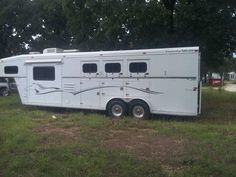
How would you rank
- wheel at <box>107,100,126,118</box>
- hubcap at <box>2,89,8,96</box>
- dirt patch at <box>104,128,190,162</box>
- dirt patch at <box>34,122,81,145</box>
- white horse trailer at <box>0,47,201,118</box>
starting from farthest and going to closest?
hubcap at <box>2,89,8,96</box>
wheel at <box>107,100,126,118</box>
white horse trailer at <box>0,47,201,118</box>
dirt patch at <box>34,122,81,145</box>
dirt patch at <box>104,128,190,162</box>

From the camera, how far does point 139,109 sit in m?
15.9

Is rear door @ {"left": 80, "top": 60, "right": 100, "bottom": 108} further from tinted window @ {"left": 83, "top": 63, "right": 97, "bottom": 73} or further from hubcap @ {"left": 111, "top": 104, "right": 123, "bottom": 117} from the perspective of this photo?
hubcap @ {"left": 111, "top": 104, "right": 123, "bottom": 117}

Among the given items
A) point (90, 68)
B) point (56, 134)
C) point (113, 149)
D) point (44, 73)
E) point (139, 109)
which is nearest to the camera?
point (113, 149)

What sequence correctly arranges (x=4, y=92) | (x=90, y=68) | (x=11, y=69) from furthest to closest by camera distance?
(x=4, y=92) → (x=11, y=69) → (x=90, y=68)

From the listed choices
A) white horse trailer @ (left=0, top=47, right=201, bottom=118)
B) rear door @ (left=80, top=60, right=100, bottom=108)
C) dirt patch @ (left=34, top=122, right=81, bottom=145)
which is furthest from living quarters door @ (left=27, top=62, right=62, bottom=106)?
dirt patch @ (left=34, top=122, right=81, bottom=145)

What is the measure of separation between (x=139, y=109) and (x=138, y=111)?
0.09 meters

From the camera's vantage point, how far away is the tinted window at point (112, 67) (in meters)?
16.2

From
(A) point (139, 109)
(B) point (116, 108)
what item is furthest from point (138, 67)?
(B) point (116, 108)

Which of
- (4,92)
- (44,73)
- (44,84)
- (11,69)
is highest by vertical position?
(11,69)

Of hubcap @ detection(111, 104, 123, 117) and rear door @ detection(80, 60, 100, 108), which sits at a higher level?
rear door @ detection(80, 60, 100, 108)

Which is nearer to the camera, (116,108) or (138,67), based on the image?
(138,67)

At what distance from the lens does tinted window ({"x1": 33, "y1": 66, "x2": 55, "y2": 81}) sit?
1797cm

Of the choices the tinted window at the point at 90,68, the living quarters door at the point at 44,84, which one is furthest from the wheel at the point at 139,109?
the living quarters door at the point at 44,84

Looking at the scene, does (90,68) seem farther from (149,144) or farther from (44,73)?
(149,144)
